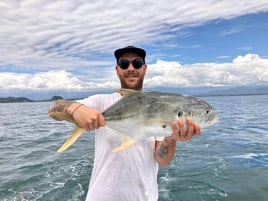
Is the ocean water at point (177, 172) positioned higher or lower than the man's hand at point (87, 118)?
lower

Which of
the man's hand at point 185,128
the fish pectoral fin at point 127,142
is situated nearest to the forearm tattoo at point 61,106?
the fish pectoral fin at point 127,142

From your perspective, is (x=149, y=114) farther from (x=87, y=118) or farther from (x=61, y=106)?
(x=61, y=106)

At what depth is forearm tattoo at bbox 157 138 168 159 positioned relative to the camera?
149 inches

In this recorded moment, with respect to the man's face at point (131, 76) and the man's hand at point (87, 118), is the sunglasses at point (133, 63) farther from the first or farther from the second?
the man's hand at point (87, 118)

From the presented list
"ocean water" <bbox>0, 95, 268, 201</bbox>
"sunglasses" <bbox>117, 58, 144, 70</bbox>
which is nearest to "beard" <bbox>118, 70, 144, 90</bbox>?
"sunglasses" <bbox>117, 58, 144, 70</bbox>

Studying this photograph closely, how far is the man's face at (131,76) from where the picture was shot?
4098mm

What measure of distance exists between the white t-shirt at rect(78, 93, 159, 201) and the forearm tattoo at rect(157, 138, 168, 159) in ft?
0.54

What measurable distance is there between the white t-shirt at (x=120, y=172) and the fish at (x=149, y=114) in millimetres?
384

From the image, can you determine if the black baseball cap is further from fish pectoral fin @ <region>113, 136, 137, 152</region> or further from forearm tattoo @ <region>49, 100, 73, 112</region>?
fish pectoral fin @ <region>113, 136, 137, 152</region>

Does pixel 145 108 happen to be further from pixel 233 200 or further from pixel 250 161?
pixel 250 161

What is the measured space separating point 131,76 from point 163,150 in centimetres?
115

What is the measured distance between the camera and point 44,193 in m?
9.17

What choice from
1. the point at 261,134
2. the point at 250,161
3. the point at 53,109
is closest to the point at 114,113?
the point at 53,109

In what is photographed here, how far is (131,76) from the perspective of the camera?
410 centimetres
